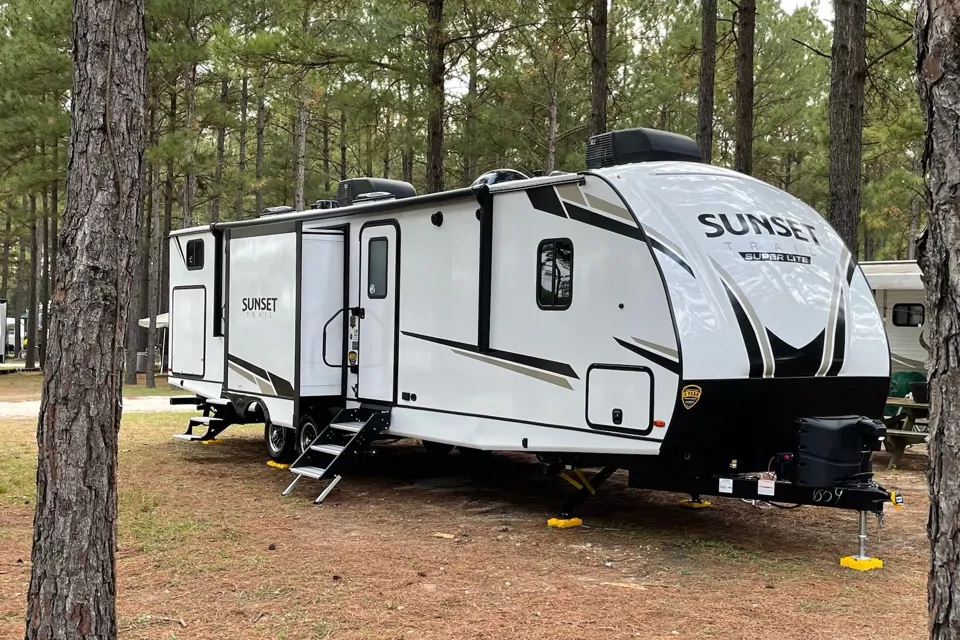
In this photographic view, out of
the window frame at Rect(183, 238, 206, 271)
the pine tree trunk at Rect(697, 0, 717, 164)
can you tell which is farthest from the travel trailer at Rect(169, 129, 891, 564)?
the pine tree trunk at Rect(697, 0, 717, 164)

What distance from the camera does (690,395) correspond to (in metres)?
6.59

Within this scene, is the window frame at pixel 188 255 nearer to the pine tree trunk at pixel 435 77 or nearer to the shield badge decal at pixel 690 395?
the pine tree trunk at pixel 435 77

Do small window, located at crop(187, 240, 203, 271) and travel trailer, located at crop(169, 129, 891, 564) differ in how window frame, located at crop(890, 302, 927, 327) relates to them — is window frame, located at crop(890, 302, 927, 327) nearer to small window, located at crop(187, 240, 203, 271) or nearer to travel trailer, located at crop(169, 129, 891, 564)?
travel trailer, located at crop(169, 129, 891, 564)

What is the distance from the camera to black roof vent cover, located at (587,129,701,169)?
799cm

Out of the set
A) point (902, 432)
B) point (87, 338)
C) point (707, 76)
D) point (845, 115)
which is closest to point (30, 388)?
point (707, 76)

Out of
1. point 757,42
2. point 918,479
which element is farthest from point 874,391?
point 757,42

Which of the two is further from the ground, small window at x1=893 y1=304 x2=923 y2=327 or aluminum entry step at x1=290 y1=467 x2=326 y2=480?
small window at x1=893 y1=304 x2=923 y2=327

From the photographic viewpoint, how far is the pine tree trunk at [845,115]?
11.0 m

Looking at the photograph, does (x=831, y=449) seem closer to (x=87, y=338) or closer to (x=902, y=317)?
(x=87, y=338)

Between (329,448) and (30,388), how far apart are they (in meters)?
18.1

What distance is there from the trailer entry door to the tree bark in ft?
18.2

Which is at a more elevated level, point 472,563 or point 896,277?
point 896,277

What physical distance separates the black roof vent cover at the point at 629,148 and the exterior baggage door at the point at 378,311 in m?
2.25

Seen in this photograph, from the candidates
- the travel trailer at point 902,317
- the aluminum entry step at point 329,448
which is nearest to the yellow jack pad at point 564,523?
the aluminum entry step at point 329,448
